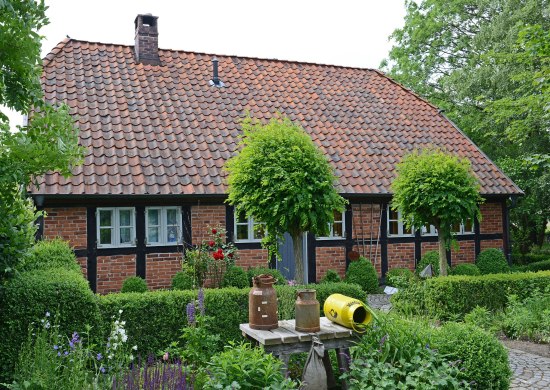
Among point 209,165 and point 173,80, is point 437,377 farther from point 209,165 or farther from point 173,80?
point 173,80

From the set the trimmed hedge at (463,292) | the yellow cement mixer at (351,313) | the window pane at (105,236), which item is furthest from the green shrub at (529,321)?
the window pane at (105,236)

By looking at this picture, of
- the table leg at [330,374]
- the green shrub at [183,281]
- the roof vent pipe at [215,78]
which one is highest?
the roof vent pipe at [215,78]

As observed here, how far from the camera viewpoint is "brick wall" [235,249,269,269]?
39.0 feet

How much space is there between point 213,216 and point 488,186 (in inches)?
304

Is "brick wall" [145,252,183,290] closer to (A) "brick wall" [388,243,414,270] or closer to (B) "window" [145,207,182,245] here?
(B) "window" [145,207,182,245]

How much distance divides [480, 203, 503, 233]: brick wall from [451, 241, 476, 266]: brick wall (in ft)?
1.95

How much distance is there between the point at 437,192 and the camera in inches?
404

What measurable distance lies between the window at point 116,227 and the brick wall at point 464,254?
339 inches

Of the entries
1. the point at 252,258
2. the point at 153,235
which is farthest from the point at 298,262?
the point at 153,235

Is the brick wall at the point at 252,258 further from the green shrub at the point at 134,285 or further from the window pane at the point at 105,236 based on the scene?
the window pane at the point at 105,236

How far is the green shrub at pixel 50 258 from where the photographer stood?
22.0ft

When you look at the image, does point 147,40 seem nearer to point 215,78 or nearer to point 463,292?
point 215,78

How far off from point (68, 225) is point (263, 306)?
20.5ft

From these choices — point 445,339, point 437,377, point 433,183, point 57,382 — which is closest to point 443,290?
point 433,183
